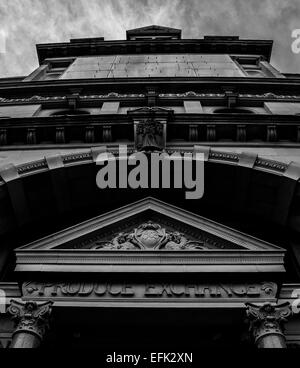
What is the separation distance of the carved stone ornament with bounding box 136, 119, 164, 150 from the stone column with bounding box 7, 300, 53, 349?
23.9 ft

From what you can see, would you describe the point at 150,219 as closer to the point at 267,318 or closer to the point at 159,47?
the point at 267,318

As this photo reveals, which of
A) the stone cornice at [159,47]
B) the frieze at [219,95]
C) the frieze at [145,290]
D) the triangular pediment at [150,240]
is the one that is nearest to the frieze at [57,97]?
the frieze at [219,95]

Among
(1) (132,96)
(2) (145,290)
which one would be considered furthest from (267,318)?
(1) (132,96)

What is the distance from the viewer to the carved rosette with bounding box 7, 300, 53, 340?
24.7ft

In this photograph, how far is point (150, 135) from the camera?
46.9 ft

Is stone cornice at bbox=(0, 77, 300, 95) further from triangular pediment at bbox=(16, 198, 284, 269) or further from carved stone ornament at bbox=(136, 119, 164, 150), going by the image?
triangular pediment at bbox=(16, 198, 284, 269)

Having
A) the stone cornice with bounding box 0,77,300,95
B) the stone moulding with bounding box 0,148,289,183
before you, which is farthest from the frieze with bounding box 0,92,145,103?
the stone moulding with bounding box 0,148,289,183

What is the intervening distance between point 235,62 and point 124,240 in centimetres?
2365

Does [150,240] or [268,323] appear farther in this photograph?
[150,240]

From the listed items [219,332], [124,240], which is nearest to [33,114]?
[124,240]

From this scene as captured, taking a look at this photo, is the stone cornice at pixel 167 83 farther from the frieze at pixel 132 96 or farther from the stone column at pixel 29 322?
the stone column at pixel 29 322

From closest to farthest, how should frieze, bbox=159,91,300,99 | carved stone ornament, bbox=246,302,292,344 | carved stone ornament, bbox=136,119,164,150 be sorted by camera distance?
carved stone ornament, bbox=246,302,292,344 < carved stone ornament, bbox=136,119,164,150 < frieze, bbox=159,91,300,99

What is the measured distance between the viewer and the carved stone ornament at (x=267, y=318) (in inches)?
295

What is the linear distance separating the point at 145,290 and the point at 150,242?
1525mm
